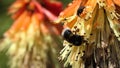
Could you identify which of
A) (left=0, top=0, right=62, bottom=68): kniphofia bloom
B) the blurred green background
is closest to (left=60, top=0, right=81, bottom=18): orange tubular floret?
(left=0, top=0, right=62, bottom=68): kniphofia bloom

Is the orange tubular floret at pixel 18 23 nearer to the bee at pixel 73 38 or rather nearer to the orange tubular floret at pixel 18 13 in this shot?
the orange tubular floret at pixel 18 13

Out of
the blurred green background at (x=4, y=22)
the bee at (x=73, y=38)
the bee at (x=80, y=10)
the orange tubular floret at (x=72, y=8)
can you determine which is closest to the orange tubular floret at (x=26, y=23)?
the blurred green background at (x=4, y=22)

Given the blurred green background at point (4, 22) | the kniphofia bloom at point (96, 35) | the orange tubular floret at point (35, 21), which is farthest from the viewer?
the blurred green background at point (4, 22)

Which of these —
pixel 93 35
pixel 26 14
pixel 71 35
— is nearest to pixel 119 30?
pixel 93 35

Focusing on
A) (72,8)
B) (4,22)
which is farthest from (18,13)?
(4,22)

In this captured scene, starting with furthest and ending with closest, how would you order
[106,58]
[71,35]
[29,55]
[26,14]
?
[26,14] → [29,55] → [71,35] → [106,58]

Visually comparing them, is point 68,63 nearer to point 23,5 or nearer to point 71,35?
point 71,35
